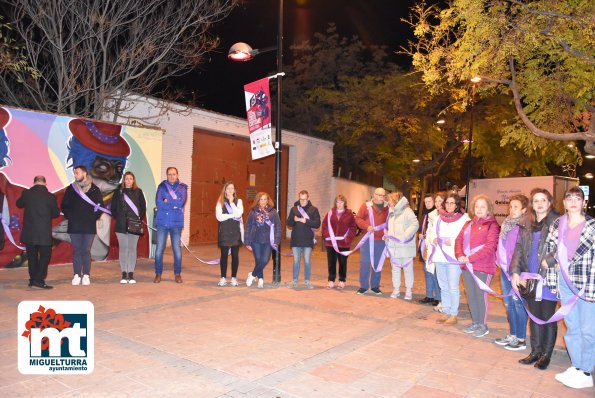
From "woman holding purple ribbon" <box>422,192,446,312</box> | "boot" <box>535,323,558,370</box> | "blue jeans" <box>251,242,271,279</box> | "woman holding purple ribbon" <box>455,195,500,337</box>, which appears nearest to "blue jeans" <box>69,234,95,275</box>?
"blue jeans" <box>251,242,271,279</box>

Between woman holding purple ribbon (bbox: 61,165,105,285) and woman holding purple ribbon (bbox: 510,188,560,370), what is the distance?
7096 millimetres

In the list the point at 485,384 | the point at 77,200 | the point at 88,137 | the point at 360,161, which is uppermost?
the point at 360,161

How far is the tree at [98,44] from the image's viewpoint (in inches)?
490

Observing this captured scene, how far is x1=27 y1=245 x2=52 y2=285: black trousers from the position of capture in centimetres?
822

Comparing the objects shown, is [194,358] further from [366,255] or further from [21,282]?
[21,282]

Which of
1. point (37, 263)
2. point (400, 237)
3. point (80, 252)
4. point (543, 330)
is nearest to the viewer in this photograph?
point (543, 330)

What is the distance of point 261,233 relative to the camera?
29.6 feet

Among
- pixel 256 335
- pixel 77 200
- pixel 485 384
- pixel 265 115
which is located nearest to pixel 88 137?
pixel 77 200

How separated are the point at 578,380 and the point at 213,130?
13.9 m

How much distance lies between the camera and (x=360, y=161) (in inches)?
1171

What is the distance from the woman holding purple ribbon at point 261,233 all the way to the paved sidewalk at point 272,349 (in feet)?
1.91

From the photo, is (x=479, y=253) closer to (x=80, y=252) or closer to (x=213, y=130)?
(x=80, y=252)

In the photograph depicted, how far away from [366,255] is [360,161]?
69.4ft

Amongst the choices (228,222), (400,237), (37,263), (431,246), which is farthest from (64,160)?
(431,246)
